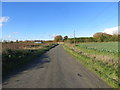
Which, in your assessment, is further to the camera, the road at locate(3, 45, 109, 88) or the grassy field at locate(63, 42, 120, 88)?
the grassy field at locate(63, 42, 120, 88)

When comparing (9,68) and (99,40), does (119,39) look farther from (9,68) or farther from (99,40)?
(9,68)

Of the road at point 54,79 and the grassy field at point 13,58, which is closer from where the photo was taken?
the road at point 54,79

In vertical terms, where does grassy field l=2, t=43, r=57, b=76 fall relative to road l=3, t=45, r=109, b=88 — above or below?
above

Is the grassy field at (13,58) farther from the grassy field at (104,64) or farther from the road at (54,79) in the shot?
the grassy field at (104,64)

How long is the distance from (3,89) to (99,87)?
433cm

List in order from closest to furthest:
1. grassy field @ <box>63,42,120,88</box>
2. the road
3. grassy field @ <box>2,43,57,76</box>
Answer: the road, grassy field @ <box>63,42,120,88</box>, grassy field @ <box>2,43,57,76</box>

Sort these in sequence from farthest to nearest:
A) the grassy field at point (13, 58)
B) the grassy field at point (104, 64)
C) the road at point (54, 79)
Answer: the grassy field at point (13, 58) → the grassy field at point (104, 64) → the road at point (54, 79)

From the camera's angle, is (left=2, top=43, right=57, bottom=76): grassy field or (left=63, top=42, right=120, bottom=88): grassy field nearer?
(left=63, top=42, right=120, bottom=88): grassy field

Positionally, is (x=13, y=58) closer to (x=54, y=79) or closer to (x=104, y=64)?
(x=54, y=79)

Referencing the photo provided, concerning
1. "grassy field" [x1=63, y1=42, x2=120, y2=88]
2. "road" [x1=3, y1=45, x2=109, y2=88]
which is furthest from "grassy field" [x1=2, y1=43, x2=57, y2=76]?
"grassy field" [x1=63, y1=42, x2=120, y2=88]

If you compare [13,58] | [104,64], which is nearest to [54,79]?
[104,64]

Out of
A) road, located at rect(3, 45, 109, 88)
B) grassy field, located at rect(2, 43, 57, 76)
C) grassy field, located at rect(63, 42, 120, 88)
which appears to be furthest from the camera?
grassy field, located at rect(2, 43, 57, 76)

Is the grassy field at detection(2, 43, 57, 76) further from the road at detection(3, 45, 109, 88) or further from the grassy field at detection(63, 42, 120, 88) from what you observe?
the grassy field at detection(63, 42, 120, 88)

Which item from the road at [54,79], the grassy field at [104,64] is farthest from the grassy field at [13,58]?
the grassy field at [104,64]
